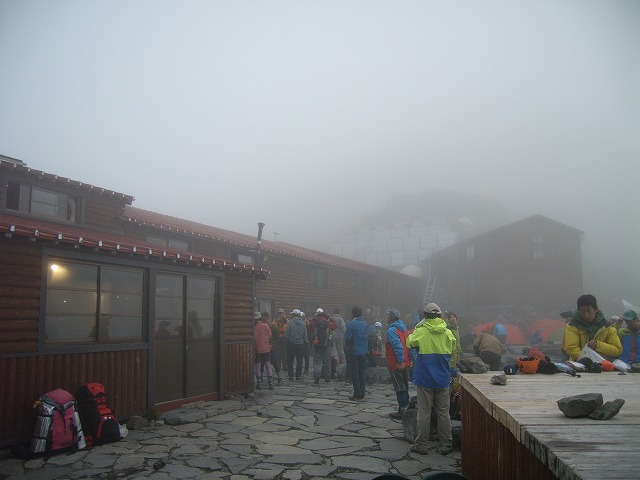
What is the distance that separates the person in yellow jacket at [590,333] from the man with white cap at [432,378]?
1508 millimetres

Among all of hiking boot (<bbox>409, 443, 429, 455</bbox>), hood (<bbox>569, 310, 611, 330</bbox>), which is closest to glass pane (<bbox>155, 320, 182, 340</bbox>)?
hiking boot (<bbox>409, 443, 429, 455</bbox>)

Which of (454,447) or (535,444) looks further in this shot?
(454,447)

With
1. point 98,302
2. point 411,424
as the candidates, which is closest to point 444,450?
point 411,424

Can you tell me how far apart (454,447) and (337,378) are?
8128mm

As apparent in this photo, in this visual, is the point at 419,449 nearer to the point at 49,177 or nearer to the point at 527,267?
the point at 49,177

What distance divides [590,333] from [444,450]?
2.54 metres

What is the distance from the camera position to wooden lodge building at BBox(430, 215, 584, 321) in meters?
37.0

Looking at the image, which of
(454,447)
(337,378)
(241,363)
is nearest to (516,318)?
(337,378)

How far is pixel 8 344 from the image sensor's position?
22.5 feet

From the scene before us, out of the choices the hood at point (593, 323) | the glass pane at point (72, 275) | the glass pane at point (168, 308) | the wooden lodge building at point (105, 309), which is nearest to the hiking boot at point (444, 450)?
the hood at point (593, 323)

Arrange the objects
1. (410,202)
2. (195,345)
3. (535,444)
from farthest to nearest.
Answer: (410,202), (195,345), (535,444)

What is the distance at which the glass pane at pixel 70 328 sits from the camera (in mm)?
7559

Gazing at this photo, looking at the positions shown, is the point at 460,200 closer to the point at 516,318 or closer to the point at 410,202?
the point at 410,202

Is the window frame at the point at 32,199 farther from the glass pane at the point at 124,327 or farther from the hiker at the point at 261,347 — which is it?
the hiker at the point at 261,347
